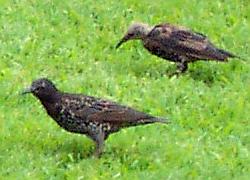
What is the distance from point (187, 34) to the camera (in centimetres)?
1374

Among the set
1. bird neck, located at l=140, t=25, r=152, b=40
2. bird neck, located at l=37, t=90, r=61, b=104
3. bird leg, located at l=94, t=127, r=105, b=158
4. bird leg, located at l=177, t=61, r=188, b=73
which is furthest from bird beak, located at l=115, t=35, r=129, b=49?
bird leg, located at l=94, t=127, r=105, b=158

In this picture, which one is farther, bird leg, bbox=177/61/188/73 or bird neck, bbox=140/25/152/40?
bird neck, bbox=140/25/152/40

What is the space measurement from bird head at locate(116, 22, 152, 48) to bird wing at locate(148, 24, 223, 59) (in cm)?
12

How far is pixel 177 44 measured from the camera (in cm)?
1365

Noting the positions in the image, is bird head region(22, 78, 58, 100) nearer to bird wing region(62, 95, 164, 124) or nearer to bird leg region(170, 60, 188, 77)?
bird wing region(62, 95, 164, 124)

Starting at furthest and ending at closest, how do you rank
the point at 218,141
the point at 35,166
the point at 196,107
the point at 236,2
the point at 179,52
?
1. the point at 236,2
2. the point at 179,52
3. the point at 196,107
4. the point at 218,141
5. the point at 35,166

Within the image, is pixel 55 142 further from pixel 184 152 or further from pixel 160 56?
pixel 160 56

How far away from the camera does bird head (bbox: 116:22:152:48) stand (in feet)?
45.8

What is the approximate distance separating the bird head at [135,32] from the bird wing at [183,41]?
12 cm

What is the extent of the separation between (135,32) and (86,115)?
352 centimetres

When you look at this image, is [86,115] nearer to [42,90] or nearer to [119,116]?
[119,116]

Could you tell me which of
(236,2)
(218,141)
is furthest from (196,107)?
(236,2)

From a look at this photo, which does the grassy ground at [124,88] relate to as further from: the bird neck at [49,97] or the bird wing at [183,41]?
the bird neck at [49,97]

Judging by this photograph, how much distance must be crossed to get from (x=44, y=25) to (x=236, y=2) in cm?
321
